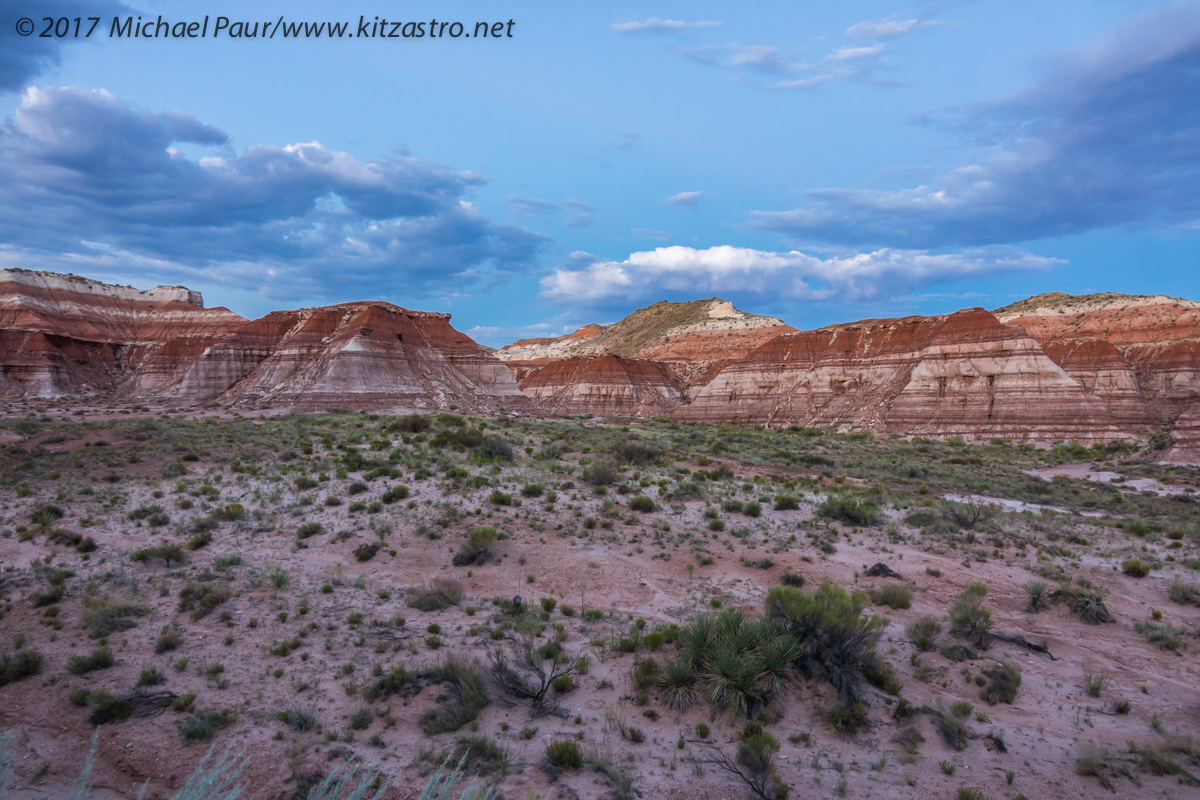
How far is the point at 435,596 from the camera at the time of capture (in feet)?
31.5

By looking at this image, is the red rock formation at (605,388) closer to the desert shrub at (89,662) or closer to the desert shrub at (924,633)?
the desert shrub at (924,633)

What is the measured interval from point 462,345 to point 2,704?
2016 inches

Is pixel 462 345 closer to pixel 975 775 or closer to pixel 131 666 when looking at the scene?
pixel 131 666

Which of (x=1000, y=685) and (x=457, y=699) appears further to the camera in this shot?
(x=1000, y=685)

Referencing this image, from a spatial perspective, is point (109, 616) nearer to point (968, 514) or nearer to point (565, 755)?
point (565, 755)

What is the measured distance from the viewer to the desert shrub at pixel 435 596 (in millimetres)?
9453

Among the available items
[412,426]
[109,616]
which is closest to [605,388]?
[412,426]

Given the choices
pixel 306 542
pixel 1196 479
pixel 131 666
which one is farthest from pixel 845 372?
pixel 131 666

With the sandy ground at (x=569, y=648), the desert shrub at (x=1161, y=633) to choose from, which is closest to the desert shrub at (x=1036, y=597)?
the sandy ground at (x=569, y=648)

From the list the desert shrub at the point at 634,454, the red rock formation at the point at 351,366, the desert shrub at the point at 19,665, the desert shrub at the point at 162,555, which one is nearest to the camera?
the desert shrub at the point at 19,665

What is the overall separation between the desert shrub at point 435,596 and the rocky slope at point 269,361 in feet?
116

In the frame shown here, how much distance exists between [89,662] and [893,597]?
11904mm

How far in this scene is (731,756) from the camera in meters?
6.18

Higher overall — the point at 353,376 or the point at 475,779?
the point at 353,376
